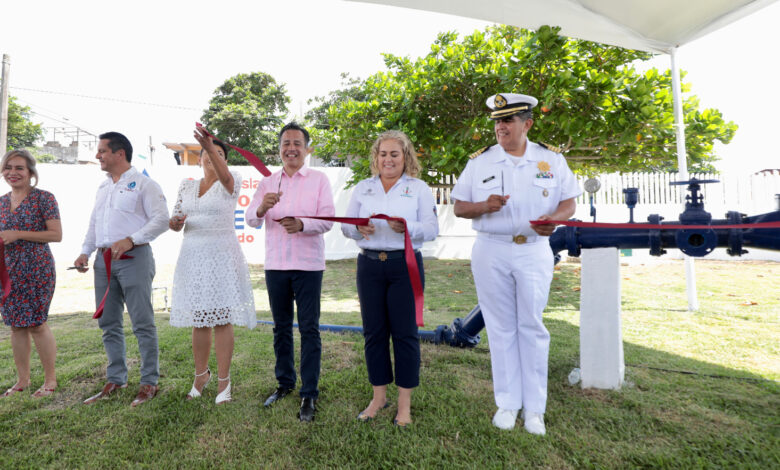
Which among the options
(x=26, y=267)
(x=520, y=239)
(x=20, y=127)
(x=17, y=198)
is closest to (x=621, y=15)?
(x=520, y=239)

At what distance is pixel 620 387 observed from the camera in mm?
3148

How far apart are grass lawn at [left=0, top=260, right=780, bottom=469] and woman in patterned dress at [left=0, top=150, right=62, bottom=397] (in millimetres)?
322

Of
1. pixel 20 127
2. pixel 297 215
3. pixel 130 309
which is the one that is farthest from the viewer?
pixel 20 127

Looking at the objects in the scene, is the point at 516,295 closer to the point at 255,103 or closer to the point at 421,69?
the point at 421,69

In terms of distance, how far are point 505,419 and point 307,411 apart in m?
1.26

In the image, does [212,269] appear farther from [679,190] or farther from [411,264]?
[679,190]

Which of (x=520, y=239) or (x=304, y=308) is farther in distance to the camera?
(x=304, y=308)

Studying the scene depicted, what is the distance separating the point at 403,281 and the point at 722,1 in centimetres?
412

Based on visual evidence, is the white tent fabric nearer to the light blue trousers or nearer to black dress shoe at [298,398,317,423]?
the light blue trousers

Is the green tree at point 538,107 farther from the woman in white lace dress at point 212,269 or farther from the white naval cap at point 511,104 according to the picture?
the woman in white lace dress at point 212,269

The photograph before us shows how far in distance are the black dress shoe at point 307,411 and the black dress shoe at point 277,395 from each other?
0.27 metres

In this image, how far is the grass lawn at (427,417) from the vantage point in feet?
7.57

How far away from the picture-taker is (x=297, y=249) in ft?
A: 9.50

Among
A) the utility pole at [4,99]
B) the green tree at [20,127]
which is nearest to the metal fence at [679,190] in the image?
the utility pole at [4,99]
